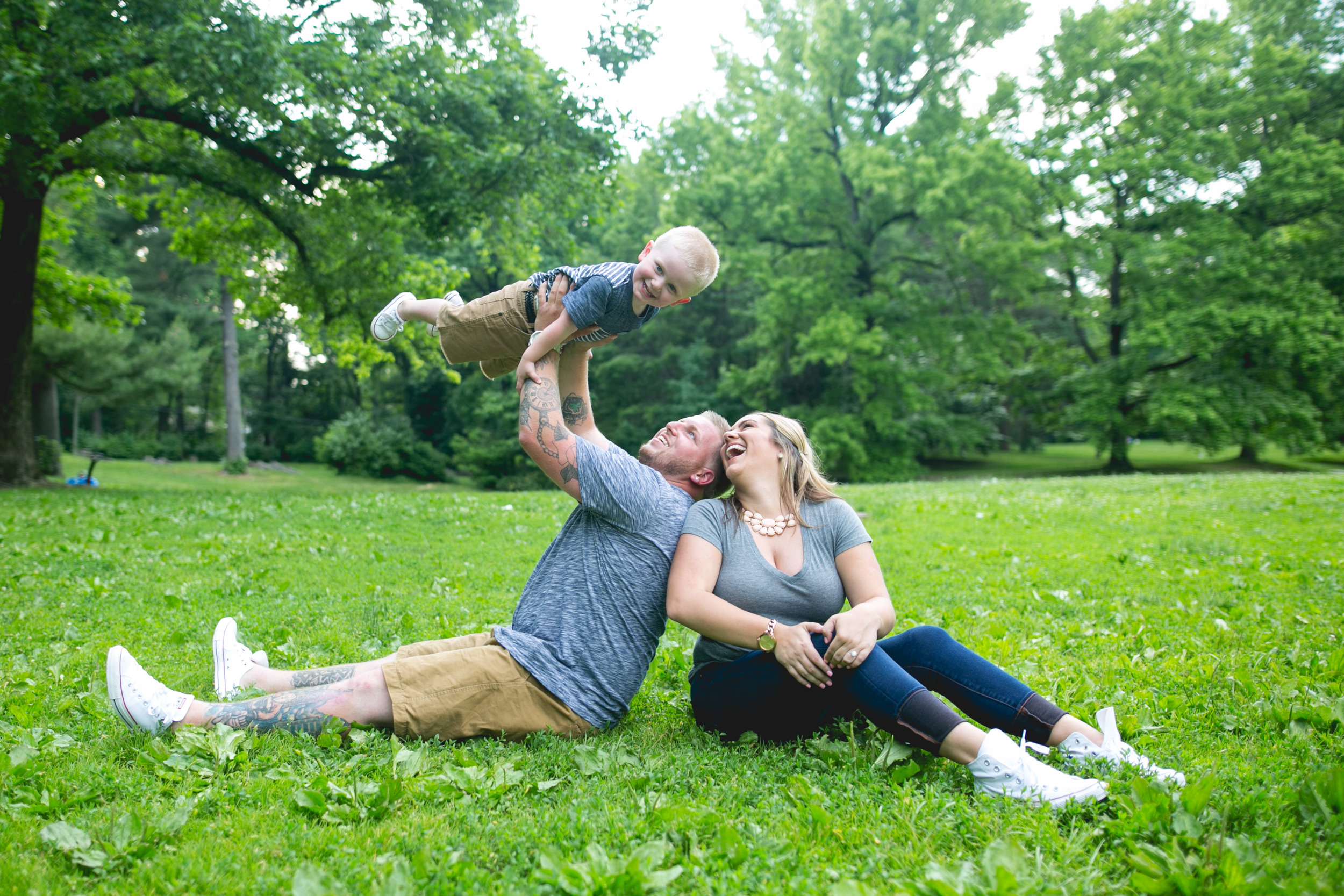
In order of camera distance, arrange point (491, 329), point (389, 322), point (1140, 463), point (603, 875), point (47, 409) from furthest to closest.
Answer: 1. point (1140, 463)
2. point (47, 409)
3. point (389, 322)
4. point (491, 329)
5. point (603, 875)

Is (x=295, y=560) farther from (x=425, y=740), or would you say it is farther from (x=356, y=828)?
(x=356, y=828)

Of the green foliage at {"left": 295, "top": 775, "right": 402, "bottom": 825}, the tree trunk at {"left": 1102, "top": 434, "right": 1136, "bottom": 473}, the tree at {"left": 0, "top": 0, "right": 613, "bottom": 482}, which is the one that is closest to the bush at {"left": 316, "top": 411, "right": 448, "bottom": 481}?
the tree at {"left": 0, "top": 0, "right": 613, "bottom": 482}

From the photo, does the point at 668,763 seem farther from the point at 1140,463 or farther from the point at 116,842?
the point at 1140,463

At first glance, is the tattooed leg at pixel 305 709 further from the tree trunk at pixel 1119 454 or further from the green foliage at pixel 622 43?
the tree trunk at pixel 1119 454

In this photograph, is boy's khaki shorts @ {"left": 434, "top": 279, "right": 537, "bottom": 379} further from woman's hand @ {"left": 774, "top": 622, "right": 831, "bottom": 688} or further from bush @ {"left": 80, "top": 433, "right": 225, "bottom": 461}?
bush @ {"left": 80, "top": 433, "right": 225, "bottom": 461}

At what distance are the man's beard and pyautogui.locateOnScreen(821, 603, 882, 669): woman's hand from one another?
0.97 meters

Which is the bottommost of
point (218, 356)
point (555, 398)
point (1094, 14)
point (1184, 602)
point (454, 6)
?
point (1184, 602)

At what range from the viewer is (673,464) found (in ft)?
11.8

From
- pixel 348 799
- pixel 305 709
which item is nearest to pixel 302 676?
pixel 305 709

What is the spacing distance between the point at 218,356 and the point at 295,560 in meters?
41.9

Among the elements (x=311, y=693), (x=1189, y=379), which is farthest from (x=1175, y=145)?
(x=311, y=693)

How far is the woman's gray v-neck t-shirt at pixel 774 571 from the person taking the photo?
3.14 meters

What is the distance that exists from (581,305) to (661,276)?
43cm

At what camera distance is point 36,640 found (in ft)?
15.0
